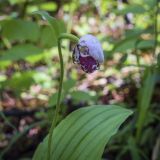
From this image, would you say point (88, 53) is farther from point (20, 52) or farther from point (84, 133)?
point (20, 52)

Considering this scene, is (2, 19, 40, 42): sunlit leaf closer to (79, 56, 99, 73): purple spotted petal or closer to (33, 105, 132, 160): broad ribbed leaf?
(33, 105, 132, 160): broad ribbed leaf

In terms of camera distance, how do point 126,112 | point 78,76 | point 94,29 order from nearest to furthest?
point 126,112, point 78,76, point 94,29

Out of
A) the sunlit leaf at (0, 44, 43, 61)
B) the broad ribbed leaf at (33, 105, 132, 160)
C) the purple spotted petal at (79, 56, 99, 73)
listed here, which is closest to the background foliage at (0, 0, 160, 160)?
the sunlit leaf at (0, 44, 43, 61)

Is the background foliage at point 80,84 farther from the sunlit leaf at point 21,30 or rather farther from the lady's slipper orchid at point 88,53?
the lady's slipper orchid at point 88,53

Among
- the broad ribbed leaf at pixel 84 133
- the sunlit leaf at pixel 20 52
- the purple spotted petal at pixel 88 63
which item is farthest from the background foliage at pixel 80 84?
the purple spotted petal at pixel 88 63

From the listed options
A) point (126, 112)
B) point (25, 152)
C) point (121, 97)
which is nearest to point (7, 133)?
point (25, 152)

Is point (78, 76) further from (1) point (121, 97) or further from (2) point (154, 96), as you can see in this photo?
(2) point (154, 96)
